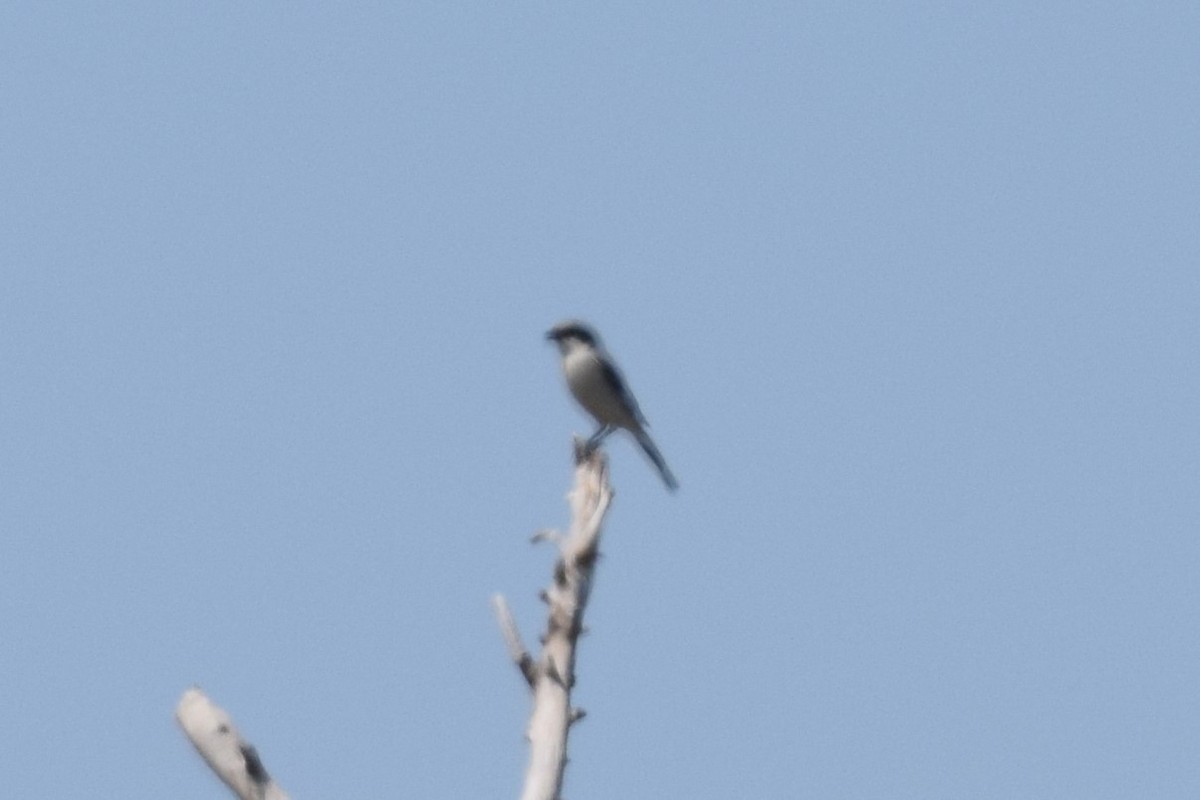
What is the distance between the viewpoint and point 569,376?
15.0 metres

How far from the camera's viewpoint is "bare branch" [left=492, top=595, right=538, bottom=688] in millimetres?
8594

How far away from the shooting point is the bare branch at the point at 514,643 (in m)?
8.59

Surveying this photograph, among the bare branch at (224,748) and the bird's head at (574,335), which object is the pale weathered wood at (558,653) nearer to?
the bare branch at (224,748)

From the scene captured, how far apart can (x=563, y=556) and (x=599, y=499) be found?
1.66ft

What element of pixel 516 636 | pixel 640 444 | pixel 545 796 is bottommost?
pixel 545 796

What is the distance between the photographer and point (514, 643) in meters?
8.66

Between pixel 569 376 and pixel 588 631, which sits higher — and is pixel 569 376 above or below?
above

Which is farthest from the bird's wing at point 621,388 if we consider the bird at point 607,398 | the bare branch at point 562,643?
the bare branch at point 562,643

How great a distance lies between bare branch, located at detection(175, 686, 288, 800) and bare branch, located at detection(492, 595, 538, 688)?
3.10ft

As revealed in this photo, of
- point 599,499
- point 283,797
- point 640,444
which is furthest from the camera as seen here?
point 640,444

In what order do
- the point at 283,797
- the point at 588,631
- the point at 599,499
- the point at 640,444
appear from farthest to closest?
1. the point at 640,444
2. the point at 599,499
3. the point at 588,631
4. the point at 283,797

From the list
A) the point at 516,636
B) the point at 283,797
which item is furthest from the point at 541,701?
the point at 283,797

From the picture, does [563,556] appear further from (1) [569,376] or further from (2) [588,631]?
(1) [569,376]

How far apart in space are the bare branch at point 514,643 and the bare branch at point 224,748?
0.95 metres
